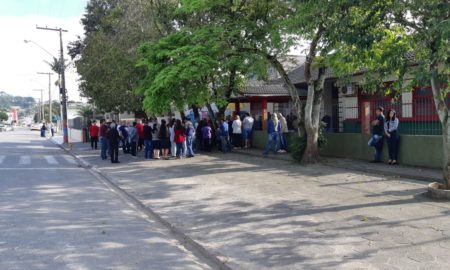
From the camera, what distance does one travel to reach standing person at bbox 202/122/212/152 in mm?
21141

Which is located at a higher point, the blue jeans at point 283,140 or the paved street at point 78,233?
the blue jeans at point 283,140

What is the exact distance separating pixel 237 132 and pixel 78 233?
15.3 m

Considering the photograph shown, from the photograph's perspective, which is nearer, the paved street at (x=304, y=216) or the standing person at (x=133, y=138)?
the paved street at (x=304, y=216)

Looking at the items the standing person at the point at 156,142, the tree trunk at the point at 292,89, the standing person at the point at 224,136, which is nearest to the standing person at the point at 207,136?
the standing person at the point at 224,136

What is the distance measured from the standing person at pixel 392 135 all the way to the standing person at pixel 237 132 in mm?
8873

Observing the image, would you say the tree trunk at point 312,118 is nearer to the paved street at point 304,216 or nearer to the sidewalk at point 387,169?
the sidewalk at point 387,169

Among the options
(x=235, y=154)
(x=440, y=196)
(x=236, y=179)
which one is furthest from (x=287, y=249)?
(x=235, y=154)

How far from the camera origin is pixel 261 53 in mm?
15531

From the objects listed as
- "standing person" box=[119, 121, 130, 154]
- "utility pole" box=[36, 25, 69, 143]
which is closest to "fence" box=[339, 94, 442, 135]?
"standing person" box=[119, 121, 130, 154]

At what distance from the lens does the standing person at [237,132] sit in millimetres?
22188

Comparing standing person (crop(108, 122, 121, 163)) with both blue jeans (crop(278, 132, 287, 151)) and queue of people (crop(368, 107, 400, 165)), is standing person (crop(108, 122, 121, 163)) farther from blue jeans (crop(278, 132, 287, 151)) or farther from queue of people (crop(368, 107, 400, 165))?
queue of people (crop(368, 107, 400, 165))

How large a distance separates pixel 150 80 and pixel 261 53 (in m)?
4.34

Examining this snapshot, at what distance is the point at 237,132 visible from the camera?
22.5 metres

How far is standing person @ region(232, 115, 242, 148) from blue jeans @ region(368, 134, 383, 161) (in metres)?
8.28
